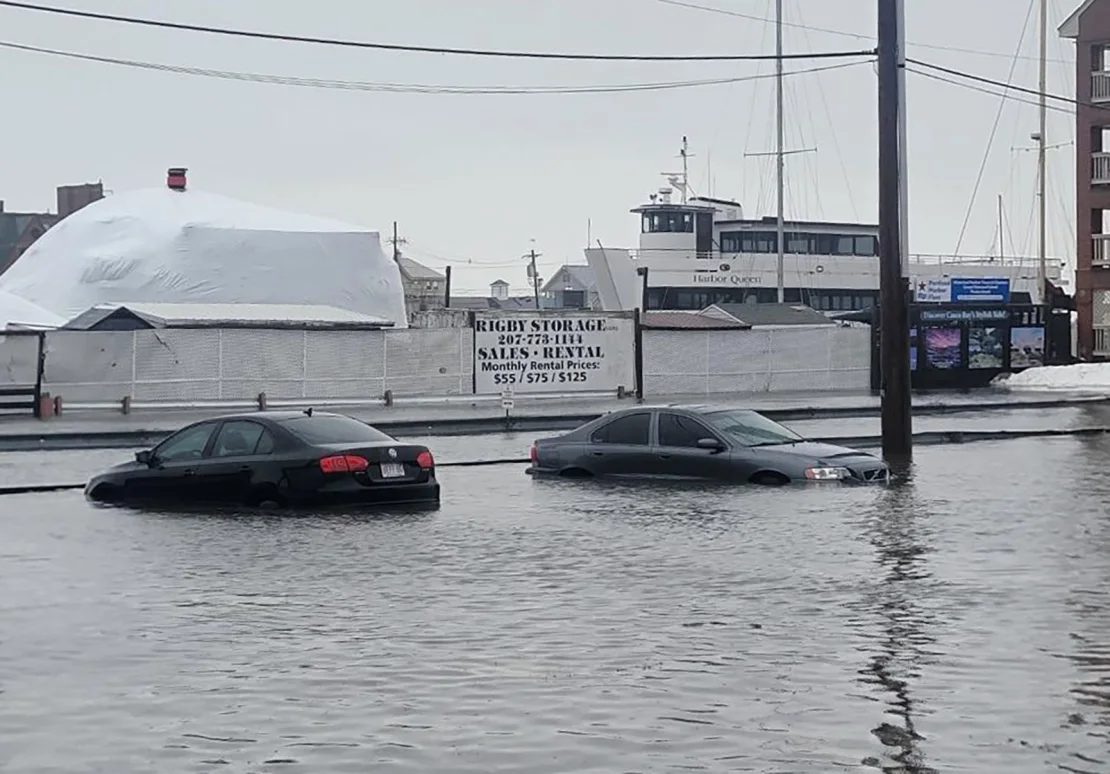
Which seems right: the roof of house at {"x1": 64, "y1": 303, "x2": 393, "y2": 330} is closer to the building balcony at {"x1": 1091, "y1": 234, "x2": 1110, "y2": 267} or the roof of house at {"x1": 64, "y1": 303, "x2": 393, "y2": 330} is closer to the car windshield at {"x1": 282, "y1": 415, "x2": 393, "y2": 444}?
the building balcony at {"x1": 1091, "y1": 234, "x2": 1110, "y2": 267}


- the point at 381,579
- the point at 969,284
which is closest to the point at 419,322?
the point at 969,284

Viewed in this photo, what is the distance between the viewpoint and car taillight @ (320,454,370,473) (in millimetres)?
18656

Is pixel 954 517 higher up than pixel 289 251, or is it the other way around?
pixel 289 251

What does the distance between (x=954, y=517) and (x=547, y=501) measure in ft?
15.8

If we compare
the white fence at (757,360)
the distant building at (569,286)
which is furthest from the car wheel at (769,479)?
the distant building at (569,286)

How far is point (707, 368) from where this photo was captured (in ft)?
162

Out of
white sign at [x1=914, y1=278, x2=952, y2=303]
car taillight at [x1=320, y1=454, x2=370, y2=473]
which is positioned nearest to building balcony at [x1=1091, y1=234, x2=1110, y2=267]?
white sign at [x1=914, y1=278, x2=952, y2=303]

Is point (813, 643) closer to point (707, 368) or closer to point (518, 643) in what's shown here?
point (518, 643)

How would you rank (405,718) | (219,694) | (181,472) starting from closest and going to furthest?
(405,718)
(219,694)
(181,472)

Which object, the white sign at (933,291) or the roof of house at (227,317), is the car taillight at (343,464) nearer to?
the roof of house at (227,317)

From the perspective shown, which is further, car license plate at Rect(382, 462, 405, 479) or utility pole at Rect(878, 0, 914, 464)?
utility pole at Rect(878, 0, 914, 464)

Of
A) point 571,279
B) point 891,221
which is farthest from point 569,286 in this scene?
point 891,221

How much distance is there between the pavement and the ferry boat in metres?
29.6

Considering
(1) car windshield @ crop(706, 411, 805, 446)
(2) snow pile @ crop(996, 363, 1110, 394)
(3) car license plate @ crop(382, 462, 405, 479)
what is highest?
(2) snow pile @ crop(996, 363, 1110, 394)
